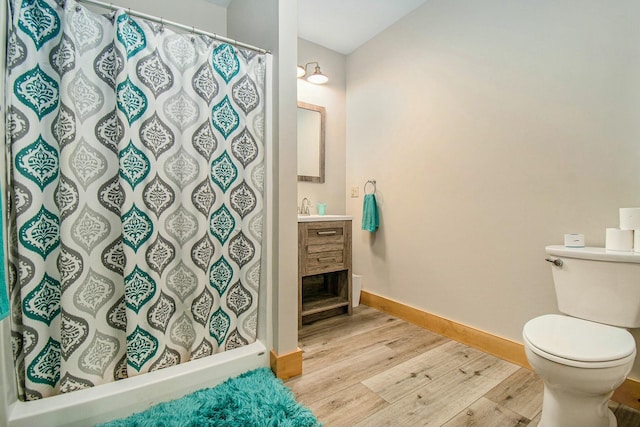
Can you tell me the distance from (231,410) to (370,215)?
177 cm

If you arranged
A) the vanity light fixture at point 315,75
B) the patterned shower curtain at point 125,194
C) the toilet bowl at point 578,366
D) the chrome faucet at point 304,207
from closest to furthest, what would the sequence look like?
the toilet bowl at point 578,366
the patterned shower curtain at point 125,194
the vanity light fixture at point 315,75
the chrome faucet at point 304,207

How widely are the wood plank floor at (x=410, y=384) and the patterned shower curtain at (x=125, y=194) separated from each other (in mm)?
509

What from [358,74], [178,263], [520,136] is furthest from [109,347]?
[358,74]

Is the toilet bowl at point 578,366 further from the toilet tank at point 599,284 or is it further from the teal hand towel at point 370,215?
the teal hand towel at point 370,215

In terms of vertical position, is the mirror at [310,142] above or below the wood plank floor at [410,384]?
above

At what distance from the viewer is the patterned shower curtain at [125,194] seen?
113cm

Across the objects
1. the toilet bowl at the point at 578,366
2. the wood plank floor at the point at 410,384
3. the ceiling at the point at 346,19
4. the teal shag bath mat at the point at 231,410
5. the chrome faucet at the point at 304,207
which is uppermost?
the ceiling at the point at 346,19

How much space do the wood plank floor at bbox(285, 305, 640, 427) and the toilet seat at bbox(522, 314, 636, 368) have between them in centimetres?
42

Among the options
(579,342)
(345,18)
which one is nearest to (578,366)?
(579,342)

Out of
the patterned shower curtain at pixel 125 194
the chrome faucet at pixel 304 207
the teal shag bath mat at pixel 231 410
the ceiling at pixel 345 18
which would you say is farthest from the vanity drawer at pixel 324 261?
the ceiling at pixel 345 18

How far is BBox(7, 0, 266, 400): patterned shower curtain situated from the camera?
3.71 feet

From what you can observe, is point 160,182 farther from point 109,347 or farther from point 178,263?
point 109,347

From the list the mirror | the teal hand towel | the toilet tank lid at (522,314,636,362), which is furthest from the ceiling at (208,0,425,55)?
the toilet tank lid at (522,314,636,362)

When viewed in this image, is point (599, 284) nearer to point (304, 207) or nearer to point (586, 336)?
point (586, 336)
